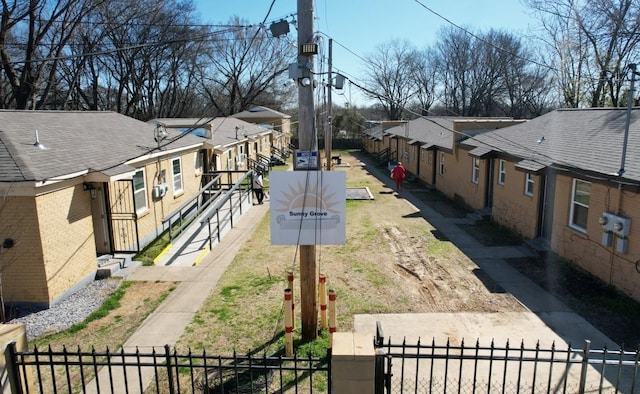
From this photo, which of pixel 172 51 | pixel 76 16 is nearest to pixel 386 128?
pixel 172 51

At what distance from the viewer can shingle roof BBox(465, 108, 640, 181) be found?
35.1 ft

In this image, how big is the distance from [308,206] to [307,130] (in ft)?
3.95

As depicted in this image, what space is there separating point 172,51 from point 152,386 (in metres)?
45.1

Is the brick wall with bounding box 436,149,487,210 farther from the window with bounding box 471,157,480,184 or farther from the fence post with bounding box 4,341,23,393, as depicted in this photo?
the fence post with bounding box 4,341,23,393

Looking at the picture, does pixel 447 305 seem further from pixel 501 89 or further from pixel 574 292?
pixel 501 89

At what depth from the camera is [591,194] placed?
11.0 metres

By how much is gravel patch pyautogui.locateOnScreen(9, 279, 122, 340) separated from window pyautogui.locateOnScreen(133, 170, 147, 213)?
3.50 metres

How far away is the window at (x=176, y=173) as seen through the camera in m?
16.8

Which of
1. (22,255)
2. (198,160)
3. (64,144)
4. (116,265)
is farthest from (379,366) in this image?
(198,160)

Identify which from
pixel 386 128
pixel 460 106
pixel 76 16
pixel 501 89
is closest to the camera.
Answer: pixel 76 16

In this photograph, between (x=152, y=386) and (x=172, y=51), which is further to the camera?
(x=172, y=51)

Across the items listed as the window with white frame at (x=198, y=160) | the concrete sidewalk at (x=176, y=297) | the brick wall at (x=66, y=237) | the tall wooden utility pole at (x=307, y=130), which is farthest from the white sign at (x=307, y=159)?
the window with white frame at (x=198, y=160)

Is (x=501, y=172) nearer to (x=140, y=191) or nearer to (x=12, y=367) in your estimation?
(x=140, y=191)

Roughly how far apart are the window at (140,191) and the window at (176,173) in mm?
2831
